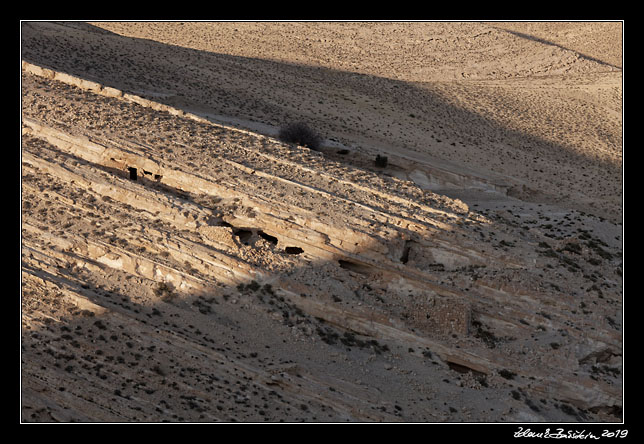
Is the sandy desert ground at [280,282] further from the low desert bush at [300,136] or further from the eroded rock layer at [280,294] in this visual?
the low desert bush at [300,136]

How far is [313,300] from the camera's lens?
24.7m

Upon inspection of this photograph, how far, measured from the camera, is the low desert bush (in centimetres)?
3569

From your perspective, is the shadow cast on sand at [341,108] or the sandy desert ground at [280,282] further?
the shadow cast on sand at [341,108]

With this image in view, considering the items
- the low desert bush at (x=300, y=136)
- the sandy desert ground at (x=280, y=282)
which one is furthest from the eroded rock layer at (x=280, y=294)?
the low desert bush at (x=300, y=136)

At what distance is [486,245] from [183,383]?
10909mm

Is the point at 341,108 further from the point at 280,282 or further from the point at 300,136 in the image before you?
the point at 280,282

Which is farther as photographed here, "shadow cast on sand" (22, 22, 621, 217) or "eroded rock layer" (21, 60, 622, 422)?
"shadow cast on sand" (22, 22, 621, 217)

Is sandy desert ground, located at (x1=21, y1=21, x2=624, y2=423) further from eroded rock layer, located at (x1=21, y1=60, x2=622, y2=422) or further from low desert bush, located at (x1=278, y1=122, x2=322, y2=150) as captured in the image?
low desert bush, located at (x1=278, y1=122, x2=322, y2=150)

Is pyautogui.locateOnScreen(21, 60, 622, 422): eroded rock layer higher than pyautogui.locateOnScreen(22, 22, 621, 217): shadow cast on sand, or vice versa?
pyautogui.locateOnScreen(22, 22, 621, 217): shadow cast on sand

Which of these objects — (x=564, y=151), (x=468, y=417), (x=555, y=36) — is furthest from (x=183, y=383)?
(x=555, y=36)

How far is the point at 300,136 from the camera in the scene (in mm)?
35906

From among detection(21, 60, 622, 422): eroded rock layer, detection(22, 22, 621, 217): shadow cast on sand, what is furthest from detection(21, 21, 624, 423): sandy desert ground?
detection(22, 22, 621, 217): shadow cast on sand

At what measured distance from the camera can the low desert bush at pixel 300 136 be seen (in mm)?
35688

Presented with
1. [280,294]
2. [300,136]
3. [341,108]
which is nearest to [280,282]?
[280,294]
